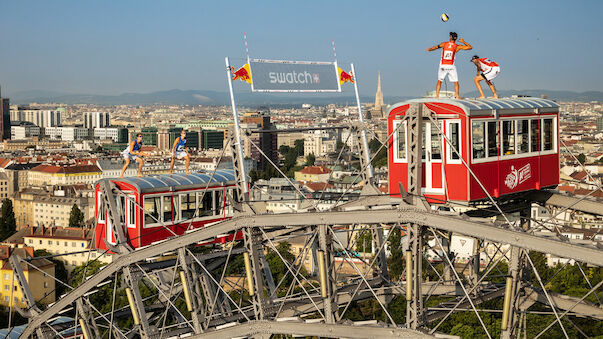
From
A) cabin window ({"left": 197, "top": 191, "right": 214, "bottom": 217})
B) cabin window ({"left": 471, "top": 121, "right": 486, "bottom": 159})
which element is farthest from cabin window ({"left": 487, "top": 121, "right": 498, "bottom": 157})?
cabin window ({"left": 197, "top": 191, "right": 214, "bottom": 217})

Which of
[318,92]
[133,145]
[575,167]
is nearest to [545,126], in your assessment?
[318,92]

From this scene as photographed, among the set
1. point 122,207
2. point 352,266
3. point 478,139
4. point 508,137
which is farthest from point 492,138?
point 122,207

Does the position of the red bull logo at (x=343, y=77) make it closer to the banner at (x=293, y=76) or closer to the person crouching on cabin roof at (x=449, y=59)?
the banner at (x=293, y=76)

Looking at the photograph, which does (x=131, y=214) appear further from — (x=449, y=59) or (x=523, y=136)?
(x=523, y=136)

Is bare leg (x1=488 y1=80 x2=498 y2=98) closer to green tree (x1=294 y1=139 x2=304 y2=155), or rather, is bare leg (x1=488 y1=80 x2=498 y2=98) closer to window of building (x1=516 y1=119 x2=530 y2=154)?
window of building (x1=516 y1=119 x2=530 y2=154)

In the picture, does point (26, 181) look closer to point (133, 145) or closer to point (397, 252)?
point (397, 252)

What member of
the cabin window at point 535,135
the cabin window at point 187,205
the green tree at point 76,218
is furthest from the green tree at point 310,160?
the cabin window at point 535,135
